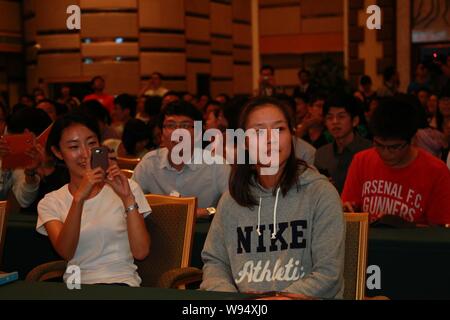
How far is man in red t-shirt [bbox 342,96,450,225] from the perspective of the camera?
393 centimetres

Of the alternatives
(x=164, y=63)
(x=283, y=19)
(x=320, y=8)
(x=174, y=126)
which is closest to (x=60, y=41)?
(x=164, y=63)

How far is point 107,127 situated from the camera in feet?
25.8

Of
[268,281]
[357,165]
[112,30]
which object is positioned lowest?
[268,281]

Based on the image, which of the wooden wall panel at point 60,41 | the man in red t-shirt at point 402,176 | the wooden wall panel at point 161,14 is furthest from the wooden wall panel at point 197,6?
the man in red t-shirt at point 402,176

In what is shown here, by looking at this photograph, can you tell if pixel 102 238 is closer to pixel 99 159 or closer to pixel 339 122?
pixel 99 159

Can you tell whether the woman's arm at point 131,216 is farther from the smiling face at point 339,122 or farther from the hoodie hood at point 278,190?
the smiling face at point 339,122

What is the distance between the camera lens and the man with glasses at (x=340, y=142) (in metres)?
5.34

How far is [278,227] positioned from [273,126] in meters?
0.35

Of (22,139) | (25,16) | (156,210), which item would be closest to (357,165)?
(156,210)

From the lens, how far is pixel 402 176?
4.02 metres

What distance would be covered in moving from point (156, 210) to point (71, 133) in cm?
52

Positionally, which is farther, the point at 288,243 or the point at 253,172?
the point at 253,172

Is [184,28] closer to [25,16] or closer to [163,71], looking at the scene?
[163,71]

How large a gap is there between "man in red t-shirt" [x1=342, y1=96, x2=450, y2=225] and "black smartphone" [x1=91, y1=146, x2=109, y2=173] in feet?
3.92
